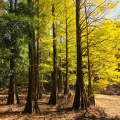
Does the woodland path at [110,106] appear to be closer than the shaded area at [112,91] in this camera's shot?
Yes

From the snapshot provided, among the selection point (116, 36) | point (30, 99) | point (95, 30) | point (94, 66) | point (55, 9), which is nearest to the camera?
point (30, 99)

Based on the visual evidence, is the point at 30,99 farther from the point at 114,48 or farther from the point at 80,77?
the point at 114,48

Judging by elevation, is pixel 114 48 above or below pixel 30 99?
above

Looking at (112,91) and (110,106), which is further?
(112,91)

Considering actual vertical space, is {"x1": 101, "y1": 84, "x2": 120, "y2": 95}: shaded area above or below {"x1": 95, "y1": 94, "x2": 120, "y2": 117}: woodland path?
above

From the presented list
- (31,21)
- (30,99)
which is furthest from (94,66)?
(31,21)

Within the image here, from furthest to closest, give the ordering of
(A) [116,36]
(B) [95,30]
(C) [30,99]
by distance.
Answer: (B) [95,30] < (A) [116,36] < (C) [30,99]

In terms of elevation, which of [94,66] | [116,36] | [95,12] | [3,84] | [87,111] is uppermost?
[95,12]

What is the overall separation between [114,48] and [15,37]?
6996 mm

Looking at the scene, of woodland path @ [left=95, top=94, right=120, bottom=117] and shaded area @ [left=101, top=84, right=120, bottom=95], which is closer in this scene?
woodland path @ [left=95, top=94, right=120, bottom=117]

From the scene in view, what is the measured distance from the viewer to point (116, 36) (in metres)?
13.8

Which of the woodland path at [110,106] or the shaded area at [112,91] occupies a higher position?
the shaded area at [112,91]

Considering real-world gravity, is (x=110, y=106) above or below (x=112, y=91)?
below

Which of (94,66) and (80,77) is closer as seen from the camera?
(80,77)
